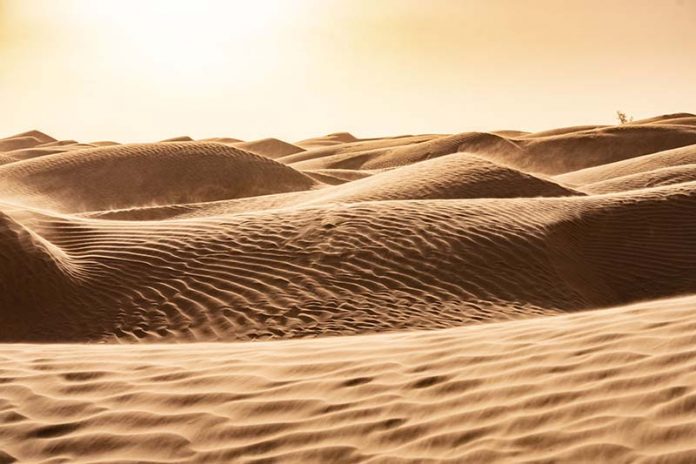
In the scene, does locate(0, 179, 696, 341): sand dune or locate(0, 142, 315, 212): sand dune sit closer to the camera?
locate(0, 179, 696, 341): sand dune

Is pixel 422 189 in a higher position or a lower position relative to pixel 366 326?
higher

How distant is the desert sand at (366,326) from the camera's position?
3.84 meters

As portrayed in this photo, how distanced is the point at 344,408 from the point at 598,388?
45.8 inches

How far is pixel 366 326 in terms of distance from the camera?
383 inches

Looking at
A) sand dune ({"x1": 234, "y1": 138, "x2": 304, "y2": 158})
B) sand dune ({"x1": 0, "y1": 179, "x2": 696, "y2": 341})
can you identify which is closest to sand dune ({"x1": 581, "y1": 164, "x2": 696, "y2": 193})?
sand dune ({"x1": 0, "y1": 179, "x2": 696, "y2": 341})

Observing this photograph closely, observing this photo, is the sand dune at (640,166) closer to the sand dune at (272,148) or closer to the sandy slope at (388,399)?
the sandy slope at (388,399)

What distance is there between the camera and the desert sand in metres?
3.84

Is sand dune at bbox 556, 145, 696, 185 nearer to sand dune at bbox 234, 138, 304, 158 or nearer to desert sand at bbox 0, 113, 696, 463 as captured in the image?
desert sand at bbox 0, 113, 696, 463

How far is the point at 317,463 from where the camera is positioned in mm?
3650

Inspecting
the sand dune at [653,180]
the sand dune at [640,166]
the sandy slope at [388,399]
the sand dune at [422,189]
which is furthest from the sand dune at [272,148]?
the sandy slope at [388,399]

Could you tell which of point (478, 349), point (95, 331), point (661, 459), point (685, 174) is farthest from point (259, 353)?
point (685, 174)

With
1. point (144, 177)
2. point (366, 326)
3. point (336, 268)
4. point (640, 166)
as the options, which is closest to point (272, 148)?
point (144, 177)

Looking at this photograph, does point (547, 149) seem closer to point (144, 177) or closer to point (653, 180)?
point (144, 177)

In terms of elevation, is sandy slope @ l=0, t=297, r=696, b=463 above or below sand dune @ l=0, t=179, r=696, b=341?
above
